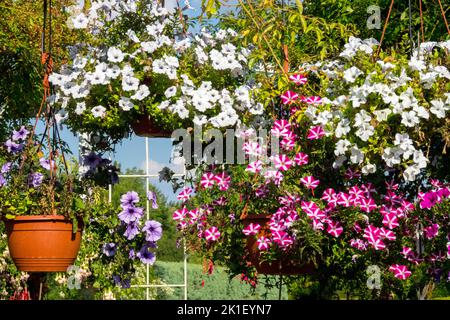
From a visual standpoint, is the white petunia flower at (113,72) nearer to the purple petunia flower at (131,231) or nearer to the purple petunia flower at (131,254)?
the purple petunia flower at (131,231)

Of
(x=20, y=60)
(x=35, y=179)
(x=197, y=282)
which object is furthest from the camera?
(x=197, y=282)

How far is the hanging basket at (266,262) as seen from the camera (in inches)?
114

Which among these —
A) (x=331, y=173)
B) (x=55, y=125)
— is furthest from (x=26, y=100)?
(x=331, y=173)

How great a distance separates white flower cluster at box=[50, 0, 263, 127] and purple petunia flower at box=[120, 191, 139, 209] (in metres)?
0.35

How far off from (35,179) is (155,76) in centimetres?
69

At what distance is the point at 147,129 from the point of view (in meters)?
3.14

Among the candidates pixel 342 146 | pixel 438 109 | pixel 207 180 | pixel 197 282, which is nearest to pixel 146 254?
pixel 207 180

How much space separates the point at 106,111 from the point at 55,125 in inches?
10.2

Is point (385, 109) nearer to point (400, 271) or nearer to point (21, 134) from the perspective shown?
point (400, 271)

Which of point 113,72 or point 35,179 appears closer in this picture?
point 113,72

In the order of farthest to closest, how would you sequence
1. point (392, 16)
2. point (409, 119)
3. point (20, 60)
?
point (20, 60), point (392, 16), point (409, 119)

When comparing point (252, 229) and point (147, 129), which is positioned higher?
point (147, 129)

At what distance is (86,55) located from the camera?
3123 mm
